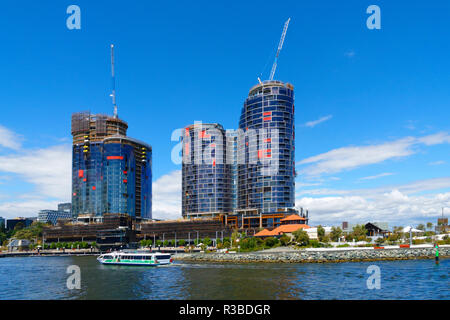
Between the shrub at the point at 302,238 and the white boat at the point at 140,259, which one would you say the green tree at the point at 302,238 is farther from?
the white boat at the point at 140,259

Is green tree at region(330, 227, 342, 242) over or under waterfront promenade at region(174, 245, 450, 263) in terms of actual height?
over

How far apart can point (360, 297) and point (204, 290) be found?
2753cm

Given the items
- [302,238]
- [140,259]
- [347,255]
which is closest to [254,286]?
[347,255]

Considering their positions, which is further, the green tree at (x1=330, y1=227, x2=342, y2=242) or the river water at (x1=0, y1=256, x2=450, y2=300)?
the green tree at (x1=330, y1=227, x2=342, y2=242)

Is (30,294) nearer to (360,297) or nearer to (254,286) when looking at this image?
(254,286)

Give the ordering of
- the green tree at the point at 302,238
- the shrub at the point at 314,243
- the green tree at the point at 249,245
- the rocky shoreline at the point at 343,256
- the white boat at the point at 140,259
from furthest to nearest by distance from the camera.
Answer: the green tree at the point at 249,245 < the green tree at the point at 302,238 < the shrub at the point at 314,243 < the white boat at the point at 140,259 < the rocky shoreline at the point at 343,256

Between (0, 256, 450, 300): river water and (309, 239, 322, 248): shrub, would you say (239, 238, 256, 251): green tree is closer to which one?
(309, 239, 322, 248): shrub

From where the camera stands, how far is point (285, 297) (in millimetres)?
61250

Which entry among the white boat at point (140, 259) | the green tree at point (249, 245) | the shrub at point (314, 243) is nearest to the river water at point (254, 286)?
the white boat at point (140, 259)

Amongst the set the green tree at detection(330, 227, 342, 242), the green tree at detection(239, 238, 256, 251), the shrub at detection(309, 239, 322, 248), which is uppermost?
the green tree at detection(330, 227, 342, 242)

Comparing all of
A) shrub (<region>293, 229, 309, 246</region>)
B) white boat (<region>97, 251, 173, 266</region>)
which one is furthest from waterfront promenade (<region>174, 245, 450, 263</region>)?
shrub (<region>293, 229, 309, 246</region>)

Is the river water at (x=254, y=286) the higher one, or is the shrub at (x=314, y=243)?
the river water at (x=254, y=286)
